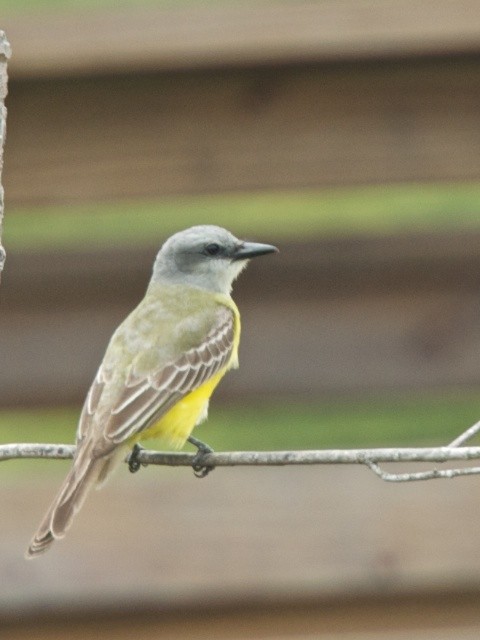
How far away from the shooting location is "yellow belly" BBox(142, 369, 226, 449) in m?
4.12

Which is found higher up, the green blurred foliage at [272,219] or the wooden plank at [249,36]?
the green blurred foliage at [272,219]

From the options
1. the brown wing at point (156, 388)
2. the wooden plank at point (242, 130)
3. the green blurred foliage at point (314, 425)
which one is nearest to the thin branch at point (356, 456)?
the brown wing at point (156, 388)

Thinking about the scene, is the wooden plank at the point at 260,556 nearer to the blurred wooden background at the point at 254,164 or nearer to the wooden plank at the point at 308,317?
the blurred wooden background at the point at 254,164

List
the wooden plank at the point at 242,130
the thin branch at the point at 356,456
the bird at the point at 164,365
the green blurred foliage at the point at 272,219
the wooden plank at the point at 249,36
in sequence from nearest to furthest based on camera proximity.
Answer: the thin branch at the point at 356,456 → the bird at the point at 164,365 → the wooden plank at the point at 249,36 → the wooden plank at the point at 242,130 → the green blurred foliage at the point at 272,219

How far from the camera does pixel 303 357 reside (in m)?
5.82

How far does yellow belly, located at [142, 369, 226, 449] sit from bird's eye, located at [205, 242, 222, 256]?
801 millimetres

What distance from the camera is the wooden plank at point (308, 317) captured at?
18.1 feet

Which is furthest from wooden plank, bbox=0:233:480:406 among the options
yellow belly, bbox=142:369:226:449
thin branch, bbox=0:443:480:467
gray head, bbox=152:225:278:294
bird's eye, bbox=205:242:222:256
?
thin branch, bbox=0:443:480:467

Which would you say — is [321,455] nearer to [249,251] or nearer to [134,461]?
[134,461]

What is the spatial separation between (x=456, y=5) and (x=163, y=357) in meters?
1.30

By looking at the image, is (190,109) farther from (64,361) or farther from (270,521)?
(64,361)

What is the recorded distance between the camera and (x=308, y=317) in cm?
561

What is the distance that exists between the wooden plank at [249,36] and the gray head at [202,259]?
119 centimetres

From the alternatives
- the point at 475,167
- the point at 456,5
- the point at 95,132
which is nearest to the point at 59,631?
→ the point at 95,132
